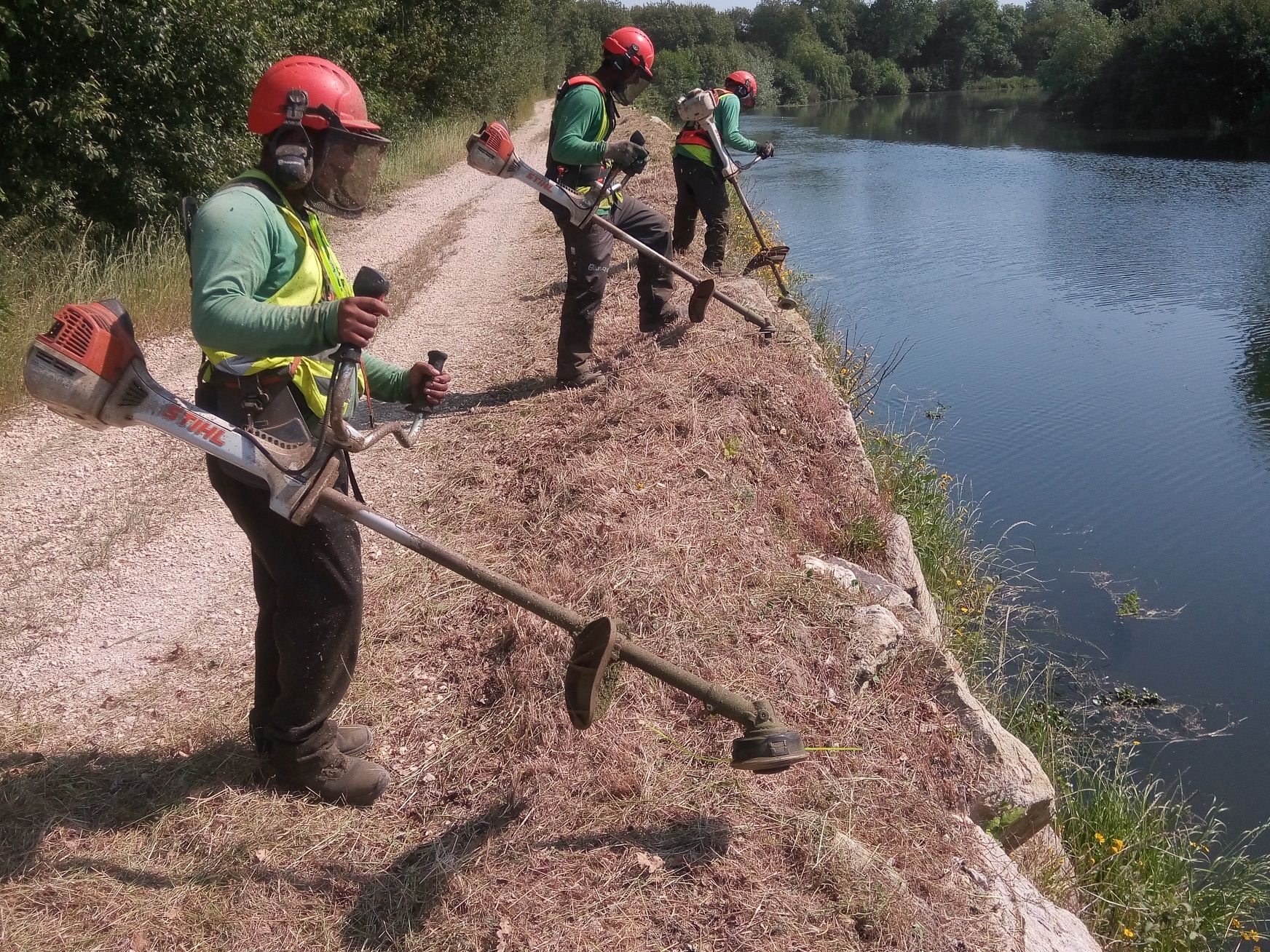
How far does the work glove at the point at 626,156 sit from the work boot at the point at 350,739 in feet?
12.0

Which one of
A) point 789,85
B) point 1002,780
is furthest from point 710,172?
point 789,85

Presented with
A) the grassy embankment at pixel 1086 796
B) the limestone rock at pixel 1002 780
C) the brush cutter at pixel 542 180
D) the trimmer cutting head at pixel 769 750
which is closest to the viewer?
the trimmer cutting head at pixel 769 750

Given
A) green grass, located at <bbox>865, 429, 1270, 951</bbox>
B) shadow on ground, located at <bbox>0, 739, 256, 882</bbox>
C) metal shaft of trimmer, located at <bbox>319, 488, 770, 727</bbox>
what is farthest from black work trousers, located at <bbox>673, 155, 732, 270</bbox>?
shadow on ground, located at <bbox>0, 739, 256, 882</bbox>

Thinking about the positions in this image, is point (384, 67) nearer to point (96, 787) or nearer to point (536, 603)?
point (96, 787)

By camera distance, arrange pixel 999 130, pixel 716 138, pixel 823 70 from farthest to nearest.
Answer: pixel 823 70, pixel 999 130, pixel 716 138

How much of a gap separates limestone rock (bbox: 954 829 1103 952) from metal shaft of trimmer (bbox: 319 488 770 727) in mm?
930

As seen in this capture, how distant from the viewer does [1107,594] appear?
22.5 ft

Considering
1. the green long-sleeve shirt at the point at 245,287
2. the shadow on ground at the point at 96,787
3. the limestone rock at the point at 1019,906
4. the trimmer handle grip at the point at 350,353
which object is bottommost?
the limestone rock at the point at 1019,906

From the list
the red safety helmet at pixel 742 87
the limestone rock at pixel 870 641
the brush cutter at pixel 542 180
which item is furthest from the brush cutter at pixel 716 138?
Result: the limestone rock at pixel 870 641

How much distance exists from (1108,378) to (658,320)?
5.27m

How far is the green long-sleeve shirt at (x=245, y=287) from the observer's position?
237 centimetres

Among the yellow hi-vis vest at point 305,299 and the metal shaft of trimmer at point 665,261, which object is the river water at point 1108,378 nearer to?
the metal shaft of trimmer at point 665,261

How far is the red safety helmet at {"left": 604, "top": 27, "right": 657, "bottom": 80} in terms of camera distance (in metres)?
6.05

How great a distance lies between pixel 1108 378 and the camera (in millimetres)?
10172
